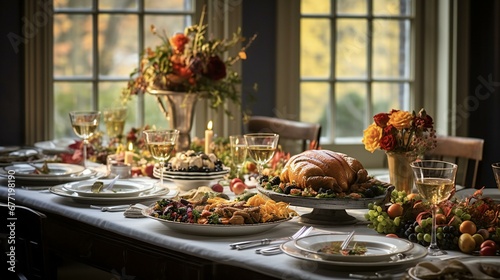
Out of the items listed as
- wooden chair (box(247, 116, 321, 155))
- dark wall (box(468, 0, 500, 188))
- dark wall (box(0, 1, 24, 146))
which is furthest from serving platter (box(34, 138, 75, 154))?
dark wall (box(468, 0, 500, 188))

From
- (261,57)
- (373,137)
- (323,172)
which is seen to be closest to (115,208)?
(323,172)

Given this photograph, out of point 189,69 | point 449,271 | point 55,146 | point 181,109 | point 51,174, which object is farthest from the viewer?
point 55,146

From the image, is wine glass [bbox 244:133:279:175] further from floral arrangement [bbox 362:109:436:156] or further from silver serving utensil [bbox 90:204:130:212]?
silver serving utensil [bbox 90:204:130:212]

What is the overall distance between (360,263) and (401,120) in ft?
2.93

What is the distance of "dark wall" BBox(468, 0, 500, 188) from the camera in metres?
4.41

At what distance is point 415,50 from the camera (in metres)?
4.64

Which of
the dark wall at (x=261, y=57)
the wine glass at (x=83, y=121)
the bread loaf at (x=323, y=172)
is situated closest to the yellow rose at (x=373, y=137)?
the bread loaf at (x=323, y=172)

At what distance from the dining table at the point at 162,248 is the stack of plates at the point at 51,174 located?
0.30 feet

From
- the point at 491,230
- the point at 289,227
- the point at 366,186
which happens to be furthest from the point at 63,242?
the point at 491,230

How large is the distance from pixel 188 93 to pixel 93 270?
32.1 inches

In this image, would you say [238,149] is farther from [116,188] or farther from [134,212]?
[134,212]

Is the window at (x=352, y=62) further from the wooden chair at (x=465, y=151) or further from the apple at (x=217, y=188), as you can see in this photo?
the apple at (x=217, y=188)

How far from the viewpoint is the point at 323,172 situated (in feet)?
7.63

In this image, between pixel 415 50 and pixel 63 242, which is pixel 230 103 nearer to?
pixel 415 50
